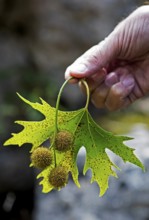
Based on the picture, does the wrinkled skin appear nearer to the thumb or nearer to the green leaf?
the thumb

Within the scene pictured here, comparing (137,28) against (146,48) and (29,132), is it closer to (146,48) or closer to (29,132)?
(146,48)

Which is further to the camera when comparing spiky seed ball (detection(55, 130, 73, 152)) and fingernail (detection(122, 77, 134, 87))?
fingernail (detection(122, 77, 134, 87))

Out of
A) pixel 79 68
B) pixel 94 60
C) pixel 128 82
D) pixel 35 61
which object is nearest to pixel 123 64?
pixel 128 82

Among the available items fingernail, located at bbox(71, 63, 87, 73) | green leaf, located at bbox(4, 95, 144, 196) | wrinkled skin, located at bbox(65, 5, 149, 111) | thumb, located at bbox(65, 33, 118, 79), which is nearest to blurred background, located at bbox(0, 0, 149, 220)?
wrinkled skin, located at bbox(65, 5, 149, 111)

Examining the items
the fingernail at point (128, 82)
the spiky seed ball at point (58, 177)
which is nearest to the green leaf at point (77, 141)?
the spiky seed ball at point (58, 177)

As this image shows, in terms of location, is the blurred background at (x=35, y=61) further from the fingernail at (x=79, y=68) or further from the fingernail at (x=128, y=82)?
the fingernail at (x=79, y=68)

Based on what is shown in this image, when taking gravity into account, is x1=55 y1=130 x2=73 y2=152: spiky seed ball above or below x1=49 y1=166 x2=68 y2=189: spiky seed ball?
above
